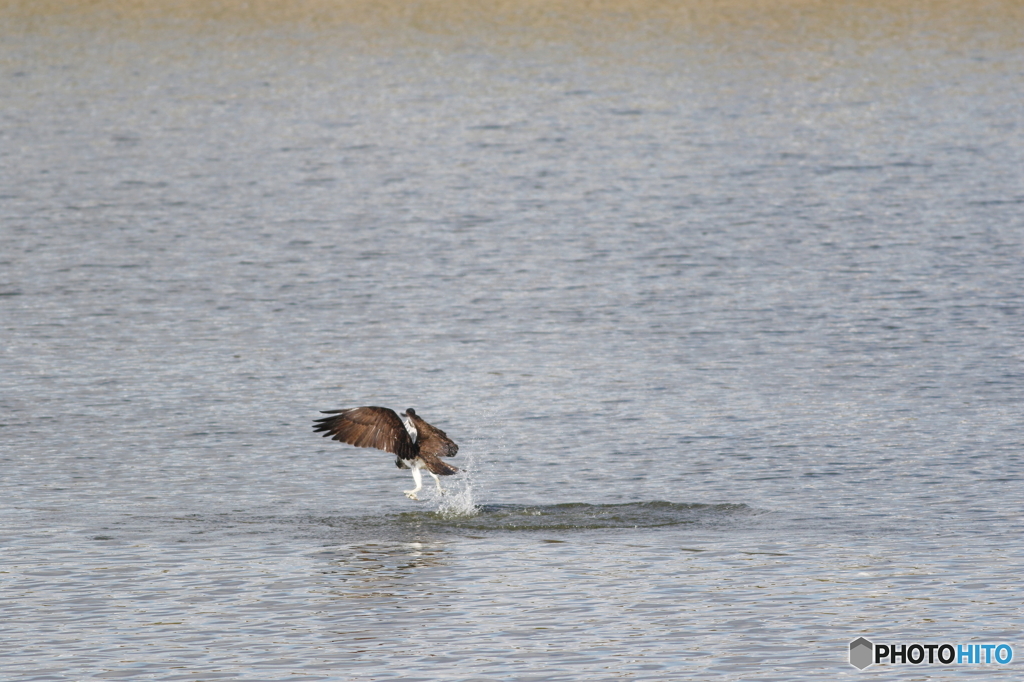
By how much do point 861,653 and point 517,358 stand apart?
1031cm

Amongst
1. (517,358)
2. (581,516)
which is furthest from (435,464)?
(517,358)

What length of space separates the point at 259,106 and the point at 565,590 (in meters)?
29.3

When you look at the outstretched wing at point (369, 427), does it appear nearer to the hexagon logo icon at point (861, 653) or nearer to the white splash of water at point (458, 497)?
the white splash of water at point (458, 497)

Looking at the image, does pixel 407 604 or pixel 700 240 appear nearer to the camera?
pixel 407 604

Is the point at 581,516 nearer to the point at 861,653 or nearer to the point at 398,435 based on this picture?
the point at 398,435

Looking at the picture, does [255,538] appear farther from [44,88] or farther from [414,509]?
[44,88]

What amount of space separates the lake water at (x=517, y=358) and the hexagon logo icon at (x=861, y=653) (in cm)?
12

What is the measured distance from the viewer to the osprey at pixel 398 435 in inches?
590

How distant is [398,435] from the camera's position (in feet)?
49.8

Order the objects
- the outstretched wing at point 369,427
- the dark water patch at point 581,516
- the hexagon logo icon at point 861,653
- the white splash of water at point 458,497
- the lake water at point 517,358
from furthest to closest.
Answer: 1. the white splash of water at point 458,497
2. the dark water patch at point 581,516
3. the outstretched wing at point 369,427
4. the lake water at point 517,358
5. the hexagon logo icon at point 861,653

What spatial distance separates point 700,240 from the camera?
28234mm

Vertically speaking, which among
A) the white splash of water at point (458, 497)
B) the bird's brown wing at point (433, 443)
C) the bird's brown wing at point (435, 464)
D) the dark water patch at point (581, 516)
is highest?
the bird's brown wing at point (433, 443)

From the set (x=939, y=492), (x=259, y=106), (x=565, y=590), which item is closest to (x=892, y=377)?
(x=939, y=492)

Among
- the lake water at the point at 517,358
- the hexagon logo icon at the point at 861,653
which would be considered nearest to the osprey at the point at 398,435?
the lake water at the point at 517,358
